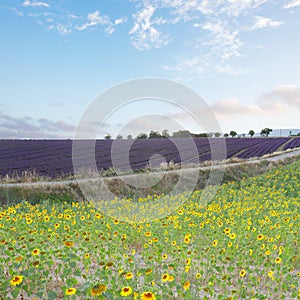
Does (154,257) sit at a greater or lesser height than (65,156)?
lesser

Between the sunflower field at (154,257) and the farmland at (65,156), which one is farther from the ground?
the farmland at (65,156)

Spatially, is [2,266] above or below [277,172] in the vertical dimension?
below

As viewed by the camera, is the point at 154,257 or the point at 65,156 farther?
the point at 65,156

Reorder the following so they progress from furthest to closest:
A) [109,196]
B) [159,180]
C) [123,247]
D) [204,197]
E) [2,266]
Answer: [159,180]
[109,196]
[204,197]
[123,247]
[2,266]

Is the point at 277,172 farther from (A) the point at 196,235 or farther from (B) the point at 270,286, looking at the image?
(B) the point at 270,286

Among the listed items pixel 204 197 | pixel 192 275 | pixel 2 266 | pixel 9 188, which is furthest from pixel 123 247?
pixel 9 188

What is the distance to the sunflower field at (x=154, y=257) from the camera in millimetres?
3793

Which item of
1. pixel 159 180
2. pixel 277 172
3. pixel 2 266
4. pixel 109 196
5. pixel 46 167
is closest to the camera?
pixel 2 266

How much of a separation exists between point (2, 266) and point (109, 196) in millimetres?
8260

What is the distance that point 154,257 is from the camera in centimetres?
516

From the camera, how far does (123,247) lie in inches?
224

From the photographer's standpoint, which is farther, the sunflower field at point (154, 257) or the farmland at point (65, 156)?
the farmland at point (65, 156)

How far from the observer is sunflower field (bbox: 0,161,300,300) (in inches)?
149

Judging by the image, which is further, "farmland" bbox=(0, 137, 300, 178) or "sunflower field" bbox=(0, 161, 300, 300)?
"farmland" bbox=(0, 137, 300, 178)
